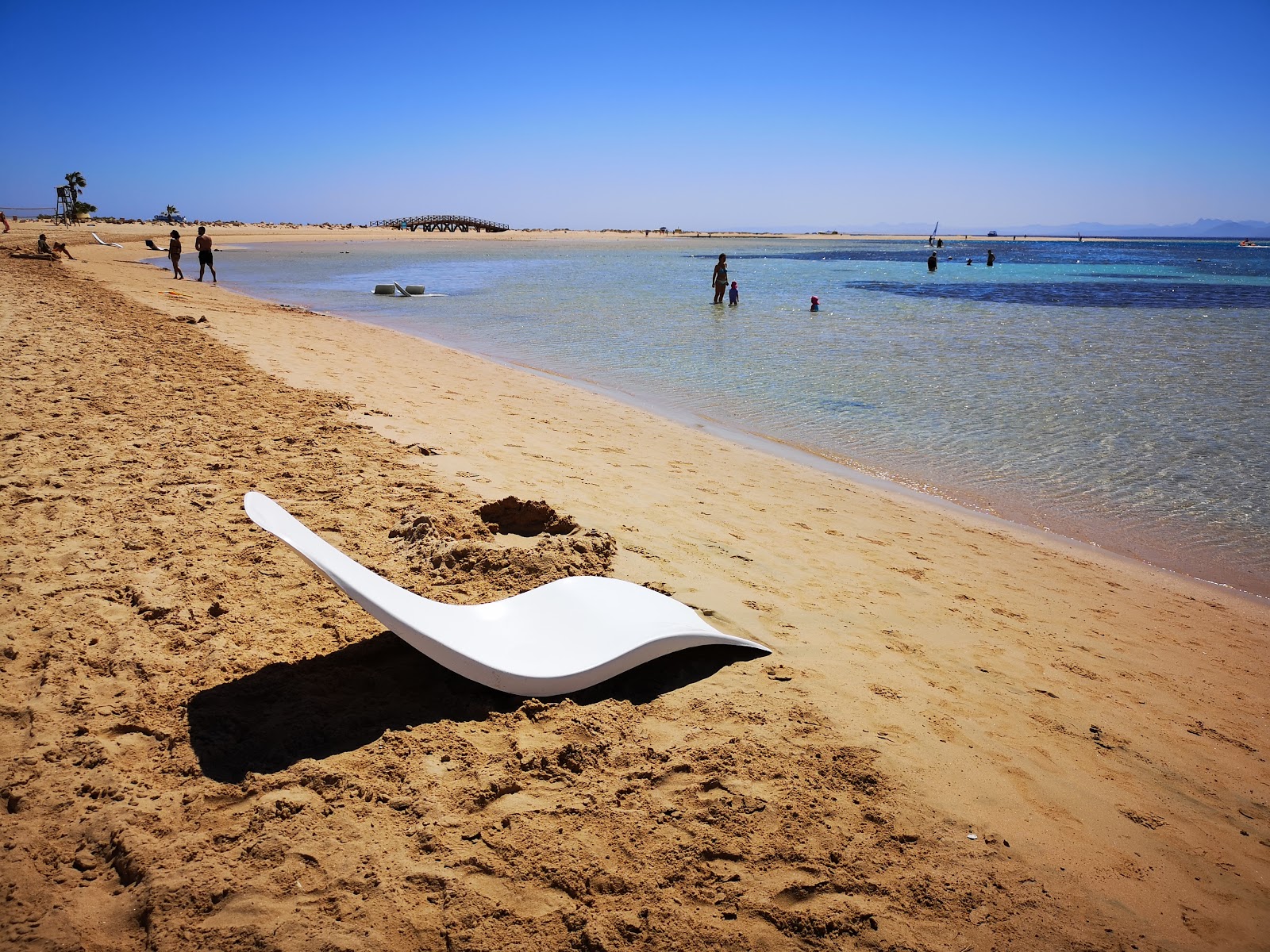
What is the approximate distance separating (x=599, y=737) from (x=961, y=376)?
1238 cm

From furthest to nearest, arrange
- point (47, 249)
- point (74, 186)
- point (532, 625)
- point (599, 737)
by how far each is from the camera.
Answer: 1. point (74, 186)
2. point (47, 249)
3. point (532, 625)
4. point (599, 737)

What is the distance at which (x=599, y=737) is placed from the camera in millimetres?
3051

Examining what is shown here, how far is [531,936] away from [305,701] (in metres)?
1.54

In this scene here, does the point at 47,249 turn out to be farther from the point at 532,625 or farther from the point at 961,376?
the point at 532,625

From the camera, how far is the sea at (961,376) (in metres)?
7.31

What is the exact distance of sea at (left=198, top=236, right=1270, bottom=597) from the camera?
7.31 metres

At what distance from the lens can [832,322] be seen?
20828 millimetres

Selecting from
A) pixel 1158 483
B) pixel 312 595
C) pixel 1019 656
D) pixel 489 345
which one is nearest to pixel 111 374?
pixel 312 595

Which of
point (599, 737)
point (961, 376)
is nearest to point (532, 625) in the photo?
point (599, 737)

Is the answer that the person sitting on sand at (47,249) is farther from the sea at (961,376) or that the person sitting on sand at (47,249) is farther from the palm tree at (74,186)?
the palm tree at (74,186)

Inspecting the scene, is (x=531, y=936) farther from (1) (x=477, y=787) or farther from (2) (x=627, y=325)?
(2) (x=627, y=325)

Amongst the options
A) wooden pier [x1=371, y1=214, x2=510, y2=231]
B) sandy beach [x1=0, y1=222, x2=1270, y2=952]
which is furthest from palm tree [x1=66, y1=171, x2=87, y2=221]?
sandy beach [x1=0, y1=222, x2=1270, y2=952]

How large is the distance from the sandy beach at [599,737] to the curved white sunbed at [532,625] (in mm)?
169

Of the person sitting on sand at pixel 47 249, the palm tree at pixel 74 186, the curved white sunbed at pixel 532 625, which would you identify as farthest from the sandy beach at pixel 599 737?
the palm tree at pixel 74 186
